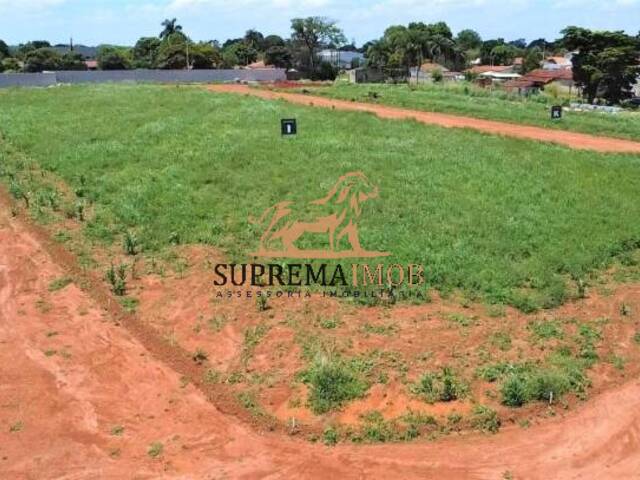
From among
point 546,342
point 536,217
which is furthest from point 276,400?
point 536,217

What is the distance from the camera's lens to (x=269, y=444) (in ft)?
24.0

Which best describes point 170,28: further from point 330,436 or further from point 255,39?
point 330,436

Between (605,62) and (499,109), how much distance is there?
20824 millimetres

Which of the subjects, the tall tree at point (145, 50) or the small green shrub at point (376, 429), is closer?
the small green shrub at point (376, 429)

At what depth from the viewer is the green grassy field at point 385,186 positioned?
1146cm

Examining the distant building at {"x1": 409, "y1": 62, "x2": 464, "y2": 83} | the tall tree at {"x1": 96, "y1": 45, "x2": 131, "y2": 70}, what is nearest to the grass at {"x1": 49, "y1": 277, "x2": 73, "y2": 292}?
the distant building at {"x1": 409, "y1": 62, "x2": 464, "y2": 83}

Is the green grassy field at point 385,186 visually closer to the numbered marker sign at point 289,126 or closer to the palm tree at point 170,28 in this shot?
the numbered marker sign at point 289,126

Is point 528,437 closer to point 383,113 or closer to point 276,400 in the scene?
point 276,400

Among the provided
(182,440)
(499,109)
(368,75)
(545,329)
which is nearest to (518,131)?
(499,109)

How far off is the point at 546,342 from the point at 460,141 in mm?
10435

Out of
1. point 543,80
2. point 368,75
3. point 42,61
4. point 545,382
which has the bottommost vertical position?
point 545,382

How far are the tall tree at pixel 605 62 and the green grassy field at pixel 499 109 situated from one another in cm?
1051

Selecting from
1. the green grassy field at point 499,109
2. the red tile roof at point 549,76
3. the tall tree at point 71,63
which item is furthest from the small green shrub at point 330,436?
the tall tree at point 71,63

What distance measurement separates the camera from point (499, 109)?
27.6m
